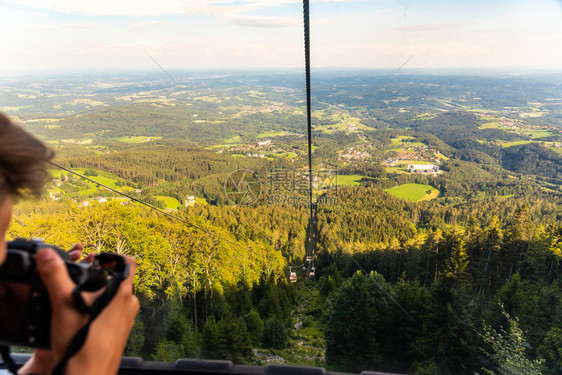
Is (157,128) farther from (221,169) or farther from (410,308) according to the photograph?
(410,308)

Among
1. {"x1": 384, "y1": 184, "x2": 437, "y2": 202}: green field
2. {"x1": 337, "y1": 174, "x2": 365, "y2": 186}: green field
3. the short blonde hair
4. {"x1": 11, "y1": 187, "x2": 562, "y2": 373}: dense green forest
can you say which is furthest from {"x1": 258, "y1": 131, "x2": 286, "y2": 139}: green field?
the short blonde hair

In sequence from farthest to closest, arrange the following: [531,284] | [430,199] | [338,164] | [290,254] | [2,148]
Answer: [430,199]
[338,164]
[290,254]
[531,284]
[2,148]

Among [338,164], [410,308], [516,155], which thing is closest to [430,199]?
[338,164]

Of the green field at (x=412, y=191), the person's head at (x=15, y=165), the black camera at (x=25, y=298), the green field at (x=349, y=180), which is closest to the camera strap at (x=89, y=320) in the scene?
the black camera at (x=25, y=298)

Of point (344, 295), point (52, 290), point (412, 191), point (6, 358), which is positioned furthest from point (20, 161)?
point (412, 191)

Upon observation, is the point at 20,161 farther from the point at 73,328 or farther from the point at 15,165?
the point at 73,328
